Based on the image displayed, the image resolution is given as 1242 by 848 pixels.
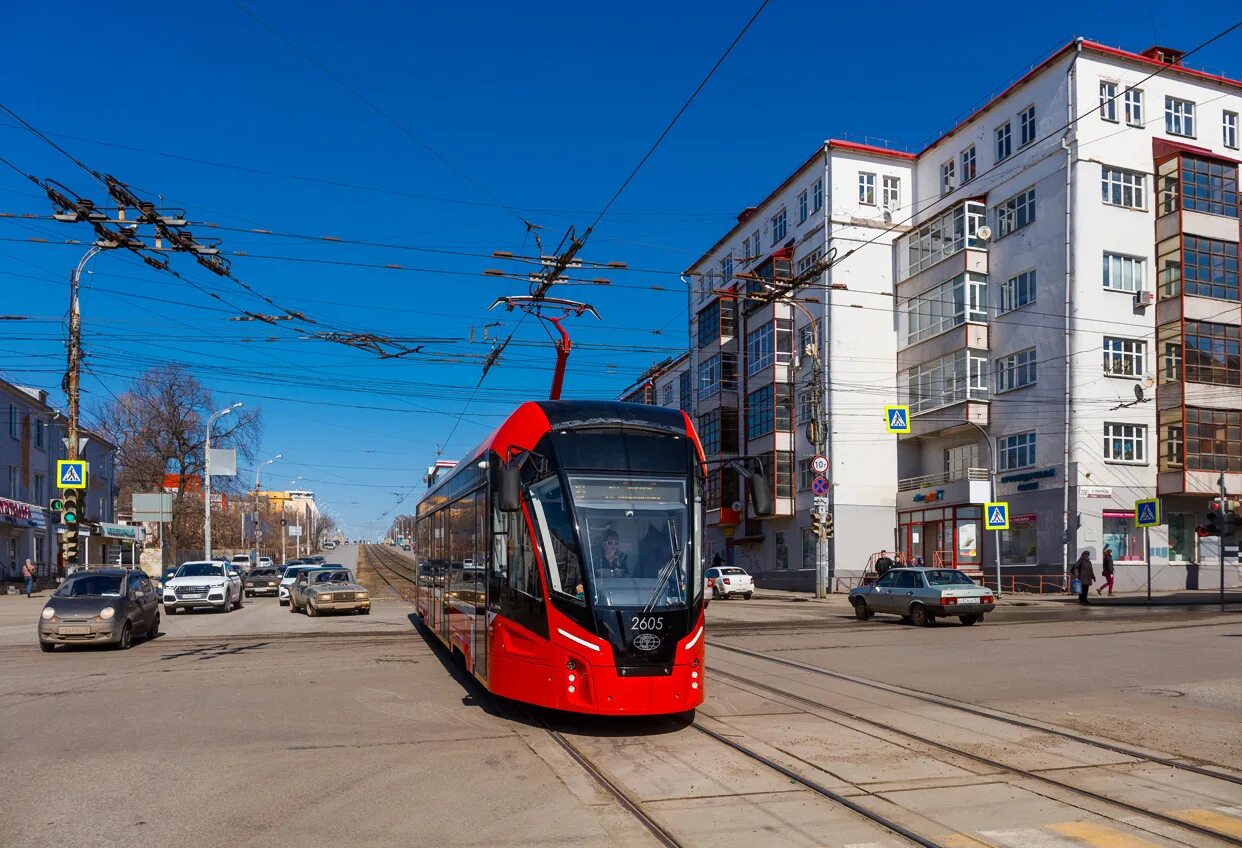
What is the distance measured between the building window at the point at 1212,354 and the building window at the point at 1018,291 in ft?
19.4

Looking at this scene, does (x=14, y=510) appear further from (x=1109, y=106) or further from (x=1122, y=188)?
(x=1109, y=106)

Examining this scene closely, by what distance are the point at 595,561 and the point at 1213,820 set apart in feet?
17.4

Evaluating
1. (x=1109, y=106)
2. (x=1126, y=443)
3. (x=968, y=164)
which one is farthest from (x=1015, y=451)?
(x=1109, y=106)

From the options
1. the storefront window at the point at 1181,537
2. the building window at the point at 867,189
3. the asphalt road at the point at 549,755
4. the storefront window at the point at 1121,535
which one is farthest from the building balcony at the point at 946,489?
the asphalt road at the point at 549,755

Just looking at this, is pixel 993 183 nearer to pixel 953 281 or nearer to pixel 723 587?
pixel 953 281

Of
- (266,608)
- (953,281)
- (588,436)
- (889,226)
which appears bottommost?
(266,608)

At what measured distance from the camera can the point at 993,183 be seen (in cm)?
4528

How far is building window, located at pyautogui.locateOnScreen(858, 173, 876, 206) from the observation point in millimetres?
50938

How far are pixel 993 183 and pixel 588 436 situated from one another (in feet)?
129

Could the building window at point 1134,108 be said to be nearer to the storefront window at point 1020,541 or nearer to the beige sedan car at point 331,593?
the storefront window at point 1020,541

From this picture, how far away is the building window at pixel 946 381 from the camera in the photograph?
44594 mm

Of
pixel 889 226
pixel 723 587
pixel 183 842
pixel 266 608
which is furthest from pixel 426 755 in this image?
pixel 889 226

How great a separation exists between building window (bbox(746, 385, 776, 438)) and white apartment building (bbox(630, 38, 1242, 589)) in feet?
11.6

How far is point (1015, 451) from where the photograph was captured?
142 ft
